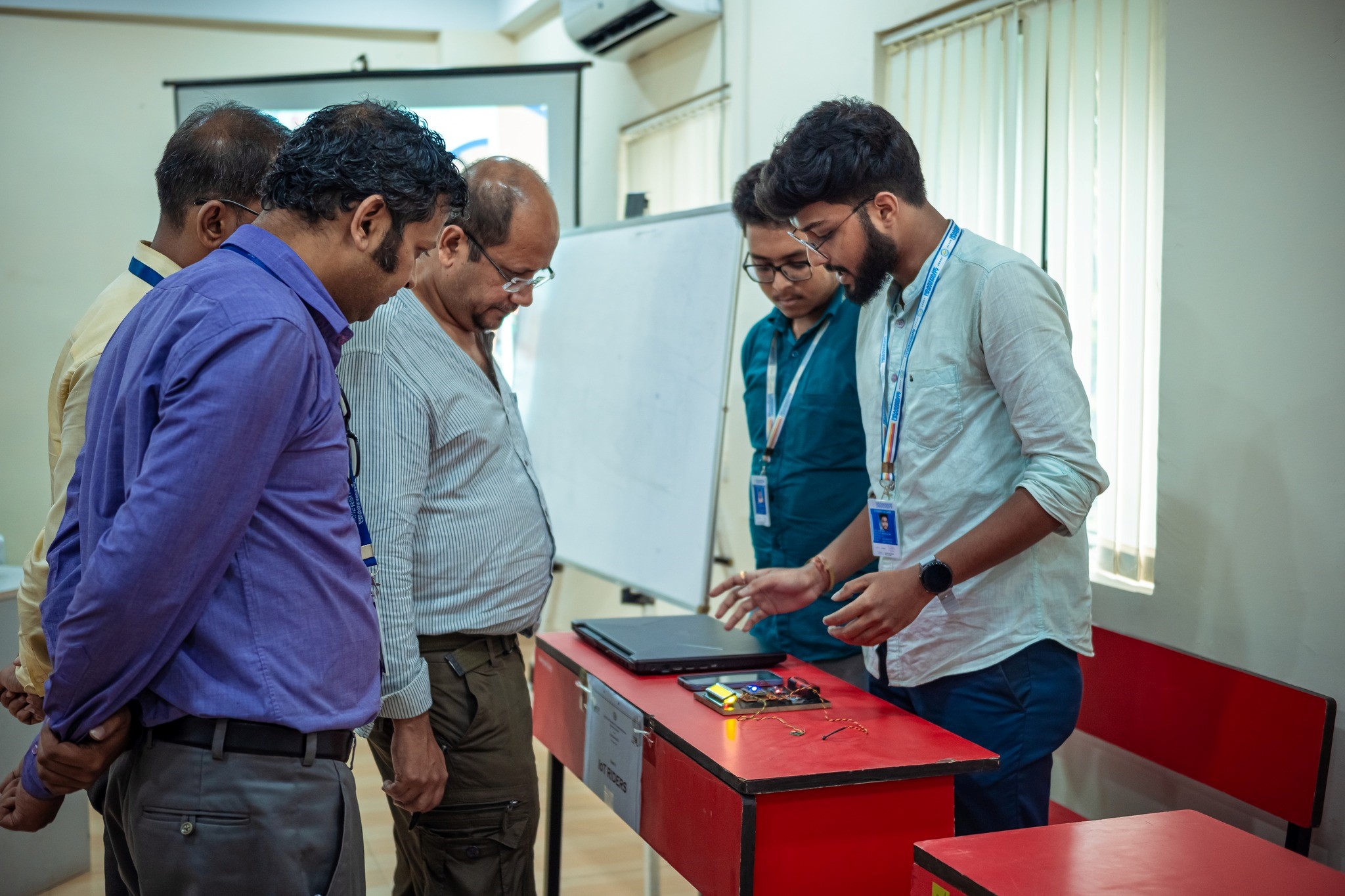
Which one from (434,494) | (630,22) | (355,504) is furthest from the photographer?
(630,22)

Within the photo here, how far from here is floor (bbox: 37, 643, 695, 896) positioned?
2773 millimetres

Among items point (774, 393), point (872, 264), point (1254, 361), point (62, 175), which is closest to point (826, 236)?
point (872, 264)

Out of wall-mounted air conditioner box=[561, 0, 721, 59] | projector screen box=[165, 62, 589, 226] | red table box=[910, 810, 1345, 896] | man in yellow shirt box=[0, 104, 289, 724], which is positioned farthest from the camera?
projector screen box=[165, 62, 589, 226]

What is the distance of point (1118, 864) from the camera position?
115cm

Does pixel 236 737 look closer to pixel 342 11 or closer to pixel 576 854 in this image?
pixel 576 854

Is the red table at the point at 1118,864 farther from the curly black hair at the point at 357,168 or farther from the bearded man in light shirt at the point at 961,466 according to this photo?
the curly black hair at the point at 357,168

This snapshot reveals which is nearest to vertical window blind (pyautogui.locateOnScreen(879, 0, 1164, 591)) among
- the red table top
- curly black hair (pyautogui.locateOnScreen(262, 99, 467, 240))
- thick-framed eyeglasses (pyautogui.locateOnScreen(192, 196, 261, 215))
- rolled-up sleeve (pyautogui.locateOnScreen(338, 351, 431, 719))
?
the red table top

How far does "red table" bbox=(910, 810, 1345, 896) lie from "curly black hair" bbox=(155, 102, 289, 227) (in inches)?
51.4

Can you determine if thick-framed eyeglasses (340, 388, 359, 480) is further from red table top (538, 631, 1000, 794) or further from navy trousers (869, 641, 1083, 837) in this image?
navy trousers (869, 641, 1083, 837)

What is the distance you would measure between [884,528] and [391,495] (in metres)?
0.80

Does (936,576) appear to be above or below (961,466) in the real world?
below

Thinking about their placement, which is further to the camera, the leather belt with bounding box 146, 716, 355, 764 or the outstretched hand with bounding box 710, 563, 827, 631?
the outstretched hand with bounding box 710, 563, 827, 631

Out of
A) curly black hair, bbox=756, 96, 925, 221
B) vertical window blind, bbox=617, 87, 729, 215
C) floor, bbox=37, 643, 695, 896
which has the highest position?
vertical window blind, bbox=617, 87, 729, 215

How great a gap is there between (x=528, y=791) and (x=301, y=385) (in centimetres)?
95
